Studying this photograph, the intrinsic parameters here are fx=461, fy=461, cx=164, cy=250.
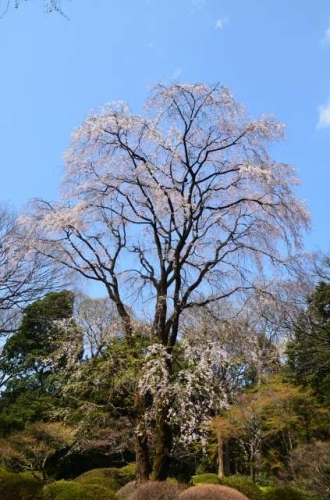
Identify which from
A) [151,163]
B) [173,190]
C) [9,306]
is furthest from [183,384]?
[9,306]

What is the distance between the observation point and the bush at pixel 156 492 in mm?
6625

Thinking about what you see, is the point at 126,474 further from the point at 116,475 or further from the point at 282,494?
the point at 282,494

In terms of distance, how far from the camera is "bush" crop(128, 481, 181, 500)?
21.7 ft

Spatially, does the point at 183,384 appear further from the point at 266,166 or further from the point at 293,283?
the point at 266,166

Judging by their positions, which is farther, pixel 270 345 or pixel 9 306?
pixel 9 306

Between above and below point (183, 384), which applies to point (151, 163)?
above

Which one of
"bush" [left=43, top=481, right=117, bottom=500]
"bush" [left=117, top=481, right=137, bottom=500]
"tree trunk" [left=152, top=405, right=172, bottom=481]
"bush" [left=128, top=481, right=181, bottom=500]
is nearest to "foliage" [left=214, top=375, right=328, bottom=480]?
"bush" [left=117, top=481, right=137, bottom=500]

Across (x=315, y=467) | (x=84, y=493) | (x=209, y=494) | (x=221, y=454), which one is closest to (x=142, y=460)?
(x=84, y=493)

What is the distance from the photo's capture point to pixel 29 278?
503 inches

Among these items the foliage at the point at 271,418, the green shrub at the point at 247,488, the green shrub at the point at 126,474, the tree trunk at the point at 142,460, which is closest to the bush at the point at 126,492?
the tree trunk at the point at 142,460

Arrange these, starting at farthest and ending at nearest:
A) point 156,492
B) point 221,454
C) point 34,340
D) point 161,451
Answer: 1. point 34,340
2. point 221,454
3. point 161,451
4. point 156,492

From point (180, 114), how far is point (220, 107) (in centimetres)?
72

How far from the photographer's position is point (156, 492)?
21.9 ft

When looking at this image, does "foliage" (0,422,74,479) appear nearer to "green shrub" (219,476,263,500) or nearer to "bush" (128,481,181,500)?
"green shrub" (219,476,263,500)
